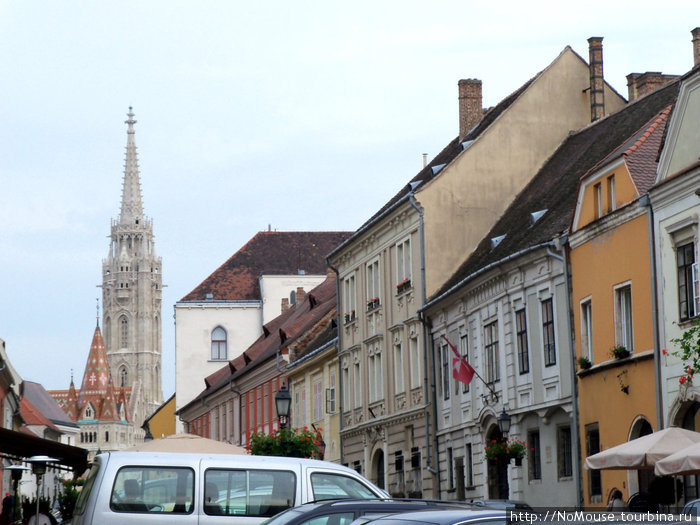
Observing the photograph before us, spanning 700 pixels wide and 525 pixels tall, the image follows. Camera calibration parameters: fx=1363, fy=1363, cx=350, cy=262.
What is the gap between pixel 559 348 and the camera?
Result: 100 feet

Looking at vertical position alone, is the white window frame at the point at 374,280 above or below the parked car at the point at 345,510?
above

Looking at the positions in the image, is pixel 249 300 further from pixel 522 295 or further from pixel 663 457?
pixel 663 457

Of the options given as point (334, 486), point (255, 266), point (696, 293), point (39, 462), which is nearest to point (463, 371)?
point (696, 293)

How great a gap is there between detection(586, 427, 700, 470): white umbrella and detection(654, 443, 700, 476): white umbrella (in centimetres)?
113

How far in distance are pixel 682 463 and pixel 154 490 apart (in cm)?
756

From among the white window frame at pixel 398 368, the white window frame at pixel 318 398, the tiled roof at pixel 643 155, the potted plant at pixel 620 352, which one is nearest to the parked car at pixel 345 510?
the potted plant at pixel 620 352

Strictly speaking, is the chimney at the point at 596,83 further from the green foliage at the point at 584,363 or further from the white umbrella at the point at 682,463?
the white umbrella at the point at 682,463

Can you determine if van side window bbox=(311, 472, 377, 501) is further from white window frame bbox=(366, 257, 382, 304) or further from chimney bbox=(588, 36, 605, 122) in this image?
white window frame bbox=(366, 257, 382, 304)

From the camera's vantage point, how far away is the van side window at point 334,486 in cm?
1577

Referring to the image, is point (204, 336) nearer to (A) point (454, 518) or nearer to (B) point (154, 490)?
(B) point (154, 490)

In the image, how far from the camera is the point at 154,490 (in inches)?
607

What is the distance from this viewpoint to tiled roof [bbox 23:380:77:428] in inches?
5707

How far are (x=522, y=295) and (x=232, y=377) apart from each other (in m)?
36.4

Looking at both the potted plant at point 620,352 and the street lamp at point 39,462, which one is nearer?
the potted plant at point 620,352
